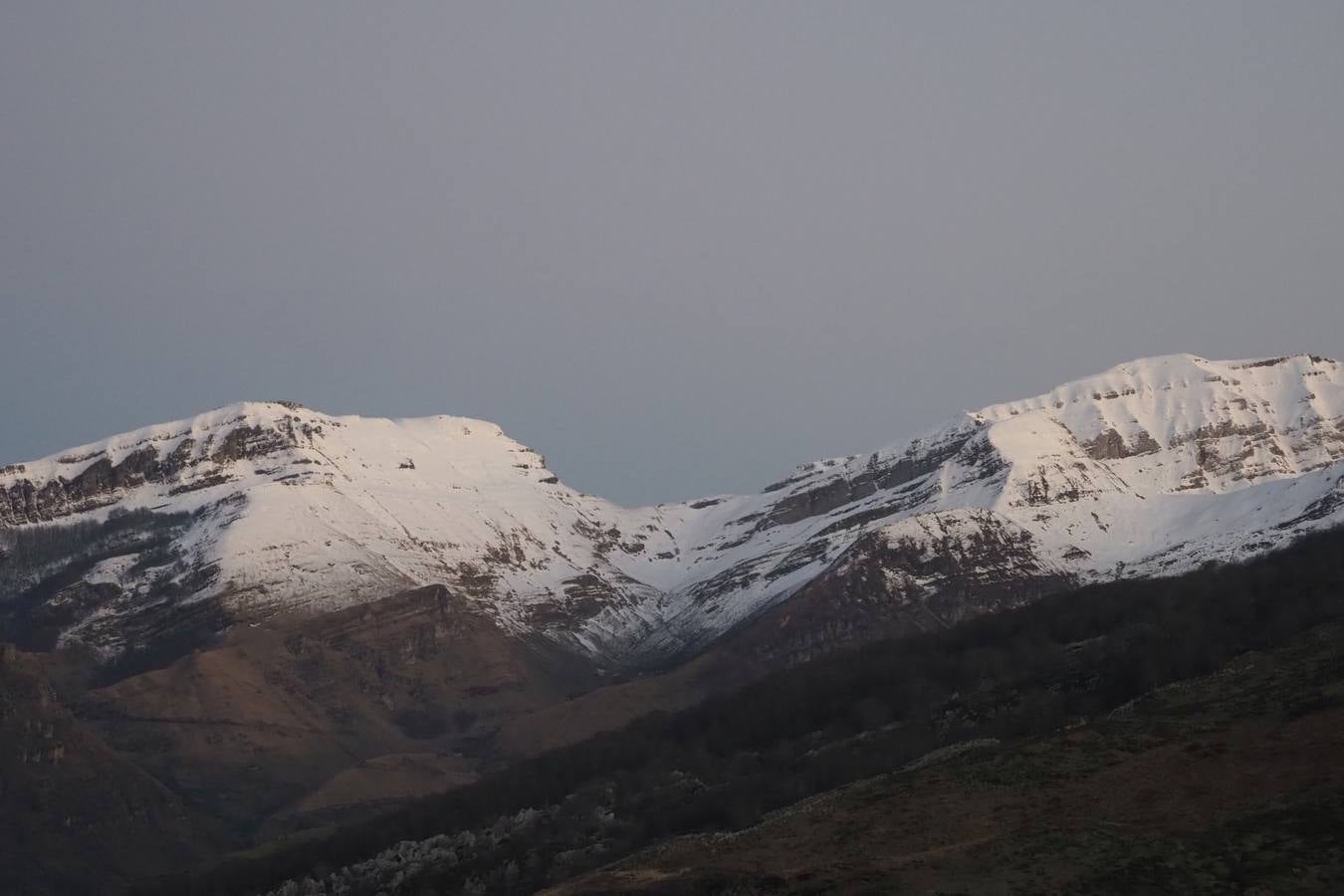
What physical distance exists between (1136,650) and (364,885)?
76133 millimetres

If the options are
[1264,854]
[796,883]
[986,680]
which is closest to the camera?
[1264,854]

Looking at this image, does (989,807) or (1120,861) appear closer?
(1120,861)

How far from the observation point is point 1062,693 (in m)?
159

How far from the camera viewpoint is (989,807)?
9925 cm

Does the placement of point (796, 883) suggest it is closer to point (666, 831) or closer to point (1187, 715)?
point (1187, 715)

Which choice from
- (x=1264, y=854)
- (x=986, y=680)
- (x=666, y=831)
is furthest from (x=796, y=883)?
(x=986, y=680)

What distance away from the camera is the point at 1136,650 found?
544ft

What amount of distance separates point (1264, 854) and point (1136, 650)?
8459 centimetres

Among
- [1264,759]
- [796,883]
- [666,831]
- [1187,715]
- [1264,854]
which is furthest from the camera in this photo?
[666,831]

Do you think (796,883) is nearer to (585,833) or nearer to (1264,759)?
(1264,759)

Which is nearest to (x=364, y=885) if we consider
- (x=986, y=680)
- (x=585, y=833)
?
(x=585, y=833)

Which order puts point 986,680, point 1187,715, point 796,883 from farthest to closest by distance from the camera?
point 986,680 → point 1187,715 → point 796,883

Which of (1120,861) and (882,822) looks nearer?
(1120,861)

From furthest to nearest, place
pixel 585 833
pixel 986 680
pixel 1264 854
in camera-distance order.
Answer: pixel 986 680 < pixel 585 833 < pixel 1264 854
